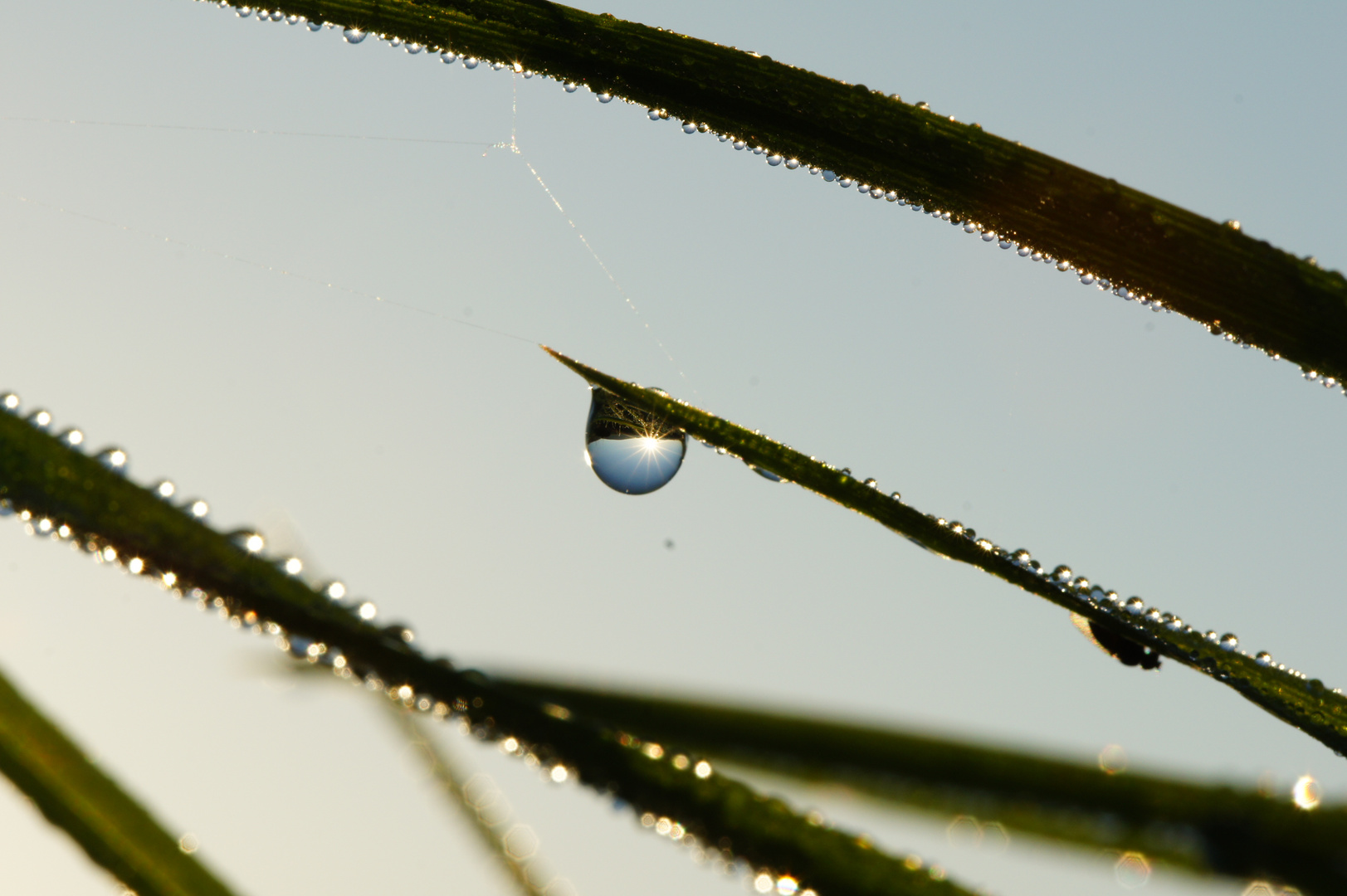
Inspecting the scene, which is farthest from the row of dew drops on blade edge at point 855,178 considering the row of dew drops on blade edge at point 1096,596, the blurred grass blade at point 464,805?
the blurred grass blade at point 464,805

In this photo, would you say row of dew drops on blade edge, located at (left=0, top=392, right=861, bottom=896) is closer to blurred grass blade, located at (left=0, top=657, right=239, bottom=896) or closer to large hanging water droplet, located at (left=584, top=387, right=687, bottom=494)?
blurred grass blade, located at (left=0, top=657, right=239, bottom=896)

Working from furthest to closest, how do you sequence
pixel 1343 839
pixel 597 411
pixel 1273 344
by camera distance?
1. pixel 597 411
2. pixel 1273 344
3. pixel 1343 839

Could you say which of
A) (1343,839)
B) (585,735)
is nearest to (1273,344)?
(1343,839)

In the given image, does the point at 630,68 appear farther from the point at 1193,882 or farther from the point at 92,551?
the point at 1193,882

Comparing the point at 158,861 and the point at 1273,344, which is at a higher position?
the point at 1273,344

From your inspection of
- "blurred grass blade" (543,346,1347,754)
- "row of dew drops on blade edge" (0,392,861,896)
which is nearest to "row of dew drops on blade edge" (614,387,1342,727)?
"blurred grass blade" (543,346,1347,754)

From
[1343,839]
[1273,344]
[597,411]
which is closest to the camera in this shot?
[1343,839]
